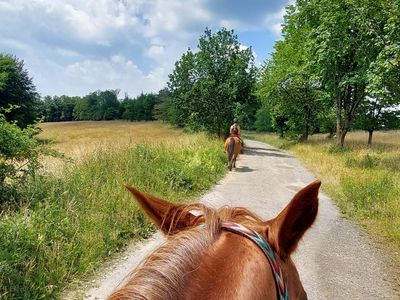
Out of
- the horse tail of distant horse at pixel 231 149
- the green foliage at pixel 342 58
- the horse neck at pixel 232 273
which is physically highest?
the green foliage at pixel 342 58

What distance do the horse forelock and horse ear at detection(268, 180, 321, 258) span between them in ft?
0.49

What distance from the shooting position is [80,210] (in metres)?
5.52

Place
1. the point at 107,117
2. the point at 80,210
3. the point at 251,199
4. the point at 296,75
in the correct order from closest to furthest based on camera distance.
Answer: the point at 80,210
the point at 251,199
the point at 296,75
the point at 107,117

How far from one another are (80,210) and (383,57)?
11665 millimetres

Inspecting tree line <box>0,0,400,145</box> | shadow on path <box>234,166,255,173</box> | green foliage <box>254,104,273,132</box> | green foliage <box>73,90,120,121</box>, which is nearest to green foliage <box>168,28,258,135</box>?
tree line <box>0,0,400,145</box>

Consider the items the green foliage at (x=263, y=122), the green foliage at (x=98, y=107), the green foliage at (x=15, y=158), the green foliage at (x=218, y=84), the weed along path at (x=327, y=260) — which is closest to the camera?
the weed along path at (x=327, y=260)

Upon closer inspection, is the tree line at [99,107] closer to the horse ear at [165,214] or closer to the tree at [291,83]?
the tree at [291,83]

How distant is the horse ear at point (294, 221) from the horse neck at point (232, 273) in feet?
0.38

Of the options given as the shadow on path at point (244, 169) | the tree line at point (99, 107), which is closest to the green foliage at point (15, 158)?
the shadow on path at point (244, 169)

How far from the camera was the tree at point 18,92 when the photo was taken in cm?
3412

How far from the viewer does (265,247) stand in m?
1.19

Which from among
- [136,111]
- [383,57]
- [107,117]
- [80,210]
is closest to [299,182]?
[383,57]

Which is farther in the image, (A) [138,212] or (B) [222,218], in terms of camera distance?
(A) [138,212]

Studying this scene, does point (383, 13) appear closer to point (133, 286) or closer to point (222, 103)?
point (222, 103)
